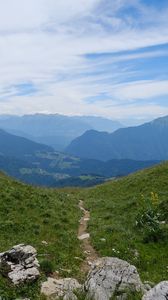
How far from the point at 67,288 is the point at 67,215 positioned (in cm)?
1659

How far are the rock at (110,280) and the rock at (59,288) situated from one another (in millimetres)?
731

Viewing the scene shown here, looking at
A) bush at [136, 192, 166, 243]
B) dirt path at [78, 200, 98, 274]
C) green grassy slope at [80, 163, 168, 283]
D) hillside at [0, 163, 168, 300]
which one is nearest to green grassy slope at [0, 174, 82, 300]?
hillside at [0, 163, 168, 300]

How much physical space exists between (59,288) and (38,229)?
10.0 metres

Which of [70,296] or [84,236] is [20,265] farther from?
[84,236]

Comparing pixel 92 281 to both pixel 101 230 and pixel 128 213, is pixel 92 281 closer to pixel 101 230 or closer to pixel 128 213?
pixel 101 230

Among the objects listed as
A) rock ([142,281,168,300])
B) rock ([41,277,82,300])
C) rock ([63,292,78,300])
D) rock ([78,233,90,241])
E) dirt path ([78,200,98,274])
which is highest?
rock ([142,281,168,300])

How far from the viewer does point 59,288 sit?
15.5m

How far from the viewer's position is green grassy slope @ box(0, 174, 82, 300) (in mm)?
18312

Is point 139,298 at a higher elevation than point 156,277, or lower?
higher

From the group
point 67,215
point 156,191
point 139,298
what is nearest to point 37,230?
point 67,215

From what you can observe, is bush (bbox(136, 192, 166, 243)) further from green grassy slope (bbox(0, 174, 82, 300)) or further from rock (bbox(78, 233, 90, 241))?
green grassy slope (bbox(0, 174, 82, 300))

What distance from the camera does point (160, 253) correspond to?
21297mm

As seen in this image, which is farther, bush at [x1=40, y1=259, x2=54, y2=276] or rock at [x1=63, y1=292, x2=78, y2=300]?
bush at [x1=40, y1=259, x2=54, y2=276]

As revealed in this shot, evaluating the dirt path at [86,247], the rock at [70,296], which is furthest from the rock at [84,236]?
the rock at [70,296]
